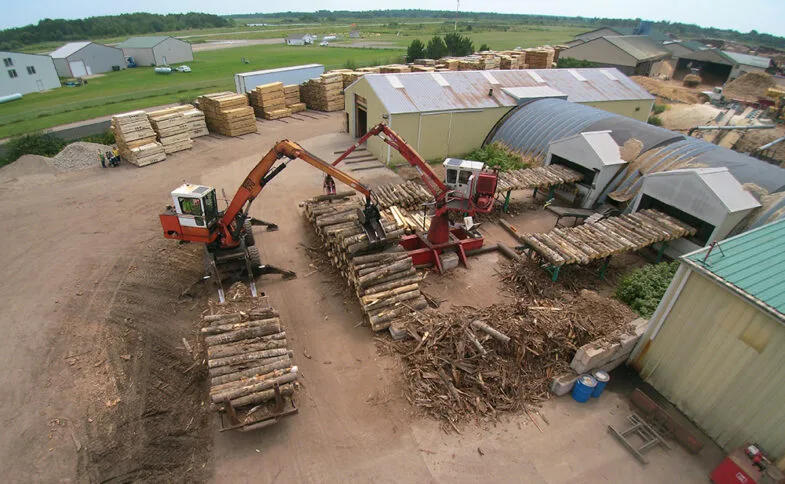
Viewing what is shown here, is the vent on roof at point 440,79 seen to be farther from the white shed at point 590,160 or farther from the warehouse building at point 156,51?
the warehouse building at point 156,51

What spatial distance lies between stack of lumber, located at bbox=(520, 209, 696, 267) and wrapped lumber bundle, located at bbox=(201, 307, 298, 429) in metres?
9.11

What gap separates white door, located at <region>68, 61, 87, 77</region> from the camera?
6355 centimetres

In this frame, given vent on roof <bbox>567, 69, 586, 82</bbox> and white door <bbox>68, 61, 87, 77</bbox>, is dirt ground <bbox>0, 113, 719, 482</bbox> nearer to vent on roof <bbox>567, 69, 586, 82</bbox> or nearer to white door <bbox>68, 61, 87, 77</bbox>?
vent on roof <bbox>567, 69, 586, 82</bbox>

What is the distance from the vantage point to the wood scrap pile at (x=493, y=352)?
10.2 meters

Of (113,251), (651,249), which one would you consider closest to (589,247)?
(651,249)

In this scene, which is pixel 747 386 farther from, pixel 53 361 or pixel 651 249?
pixel 53 361

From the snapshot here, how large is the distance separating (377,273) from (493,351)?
437 centimetres

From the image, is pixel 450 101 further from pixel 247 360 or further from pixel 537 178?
pixel 247 360

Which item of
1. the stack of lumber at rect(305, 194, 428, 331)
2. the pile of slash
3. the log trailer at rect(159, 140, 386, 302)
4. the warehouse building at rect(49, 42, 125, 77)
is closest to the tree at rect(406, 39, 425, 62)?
the stack of lumber at rect(305, 194, 428, 331)

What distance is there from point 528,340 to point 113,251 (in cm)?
1662

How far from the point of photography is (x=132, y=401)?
33.4 ft

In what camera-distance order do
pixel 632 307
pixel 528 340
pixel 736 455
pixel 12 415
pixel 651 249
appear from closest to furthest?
pixel 736 455 < pixel 12 415 < pixel 528 340 < pixel 632 307 < pixel 651 249

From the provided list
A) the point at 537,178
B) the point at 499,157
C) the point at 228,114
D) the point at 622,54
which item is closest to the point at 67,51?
the point at 228,114

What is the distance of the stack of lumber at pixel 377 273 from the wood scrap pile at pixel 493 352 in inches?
27.6
